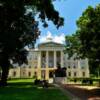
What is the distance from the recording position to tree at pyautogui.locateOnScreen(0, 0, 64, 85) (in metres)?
30.2

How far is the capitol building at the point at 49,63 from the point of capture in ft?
488

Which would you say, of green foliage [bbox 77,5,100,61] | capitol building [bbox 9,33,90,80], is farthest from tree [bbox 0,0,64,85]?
capitol building [bbox 9,33,90,80]

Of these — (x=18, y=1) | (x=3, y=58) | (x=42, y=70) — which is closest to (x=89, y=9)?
(x=18, y=1)

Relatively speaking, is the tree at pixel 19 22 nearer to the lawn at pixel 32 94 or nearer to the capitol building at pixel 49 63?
the lawn at pixel 32 94

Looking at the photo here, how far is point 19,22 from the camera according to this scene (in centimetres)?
4200

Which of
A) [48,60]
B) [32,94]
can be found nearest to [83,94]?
[32,94]

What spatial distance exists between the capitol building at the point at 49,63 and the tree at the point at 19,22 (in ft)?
296

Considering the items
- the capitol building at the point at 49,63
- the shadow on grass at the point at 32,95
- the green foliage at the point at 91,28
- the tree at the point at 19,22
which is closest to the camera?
the shadow on grass at the point at 32,95

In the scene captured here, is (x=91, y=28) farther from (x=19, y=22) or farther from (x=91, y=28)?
(x=19, y=22)

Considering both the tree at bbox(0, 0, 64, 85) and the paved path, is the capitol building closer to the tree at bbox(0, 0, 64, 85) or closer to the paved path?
the tree at bbox(0, 0, 64, 85)

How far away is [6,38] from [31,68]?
11547 centimetres

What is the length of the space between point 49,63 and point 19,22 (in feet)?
363

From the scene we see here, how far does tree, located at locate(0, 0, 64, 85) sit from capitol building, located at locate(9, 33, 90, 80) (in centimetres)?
9023

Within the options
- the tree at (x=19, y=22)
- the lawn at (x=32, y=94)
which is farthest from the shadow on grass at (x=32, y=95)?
the tree at (x=19, y=22)
